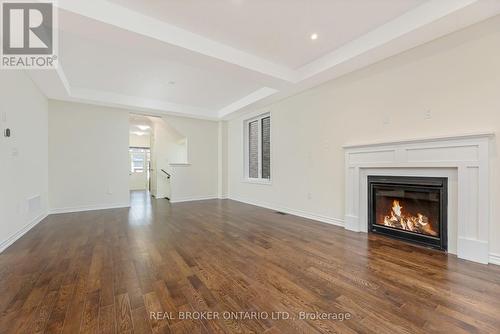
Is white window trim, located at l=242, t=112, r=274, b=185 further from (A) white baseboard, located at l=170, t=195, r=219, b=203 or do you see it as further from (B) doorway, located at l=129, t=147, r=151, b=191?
(B) doorway, located at l=129, t=147, r=151, b=191

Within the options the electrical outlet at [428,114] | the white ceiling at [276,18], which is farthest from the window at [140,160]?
the electrical outlet at [428,114]

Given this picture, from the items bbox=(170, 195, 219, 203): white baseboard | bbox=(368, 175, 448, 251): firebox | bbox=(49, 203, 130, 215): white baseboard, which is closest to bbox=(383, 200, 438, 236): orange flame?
bbox=(368, 175, 448, 251): firebox

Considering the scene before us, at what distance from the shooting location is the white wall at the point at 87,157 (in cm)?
485

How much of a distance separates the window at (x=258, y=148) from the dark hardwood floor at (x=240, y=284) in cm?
272

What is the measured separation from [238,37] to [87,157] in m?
4.62

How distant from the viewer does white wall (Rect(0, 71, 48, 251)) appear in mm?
2771

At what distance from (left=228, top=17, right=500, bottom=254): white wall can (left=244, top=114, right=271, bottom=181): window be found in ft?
1.54

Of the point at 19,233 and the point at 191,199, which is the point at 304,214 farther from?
the point at 19,233

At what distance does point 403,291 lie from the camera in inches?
69.7

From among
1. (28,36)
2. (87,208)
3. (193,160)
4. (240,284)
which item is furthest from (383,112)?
(87,208)

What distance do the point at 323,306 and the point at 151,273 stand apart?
1567 mm

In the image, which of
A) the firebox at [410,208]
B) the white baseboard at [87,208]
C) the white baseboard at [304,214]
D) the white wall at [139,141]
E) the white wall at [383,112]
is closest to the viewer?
the white wall at [383,112]

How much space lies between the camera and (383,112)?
315cm

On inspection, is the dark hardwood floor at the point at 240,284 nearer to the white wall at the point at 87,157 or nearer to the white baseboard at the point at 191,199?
the white wall at the point at 87,157
